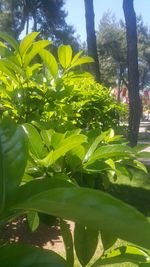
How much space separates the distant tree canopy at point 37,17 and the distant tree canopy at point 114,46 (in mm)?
4685

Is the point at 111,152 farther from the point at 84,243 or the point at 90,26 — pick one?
the point at 90,26

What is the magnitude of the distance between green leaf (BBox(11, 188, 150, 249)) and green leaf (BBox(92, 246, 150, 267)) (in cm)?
36

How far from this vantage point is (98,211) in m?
0.49

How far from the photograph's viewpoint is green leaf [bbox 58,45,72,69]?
4.86 ft

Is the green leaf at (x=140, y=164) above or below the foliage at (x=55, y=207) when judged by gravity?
below

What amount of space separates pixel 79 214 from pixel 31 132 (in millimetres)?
523

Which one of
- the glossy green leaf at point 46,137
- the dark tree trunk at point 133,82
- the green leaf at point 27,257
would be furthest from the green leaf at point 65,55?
the dark tree trunk at point 133,82

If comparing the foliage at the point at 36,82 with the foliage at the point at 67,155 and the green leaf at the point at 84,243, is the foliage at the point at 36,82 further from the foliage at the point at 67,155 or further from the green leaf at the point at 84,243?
the green leaf at the point at 84,243

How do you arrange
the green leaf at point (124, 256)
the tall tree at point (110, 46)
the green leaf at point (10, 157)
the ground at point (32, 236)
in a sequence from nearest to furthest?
the green leaf at point (10, 157)
the green leaf at point (124, 256)
the ground at point (32, 236)
the tall tree at point (110, 46)

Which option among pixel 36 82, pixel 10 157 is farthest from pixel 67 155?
pixel 36 82

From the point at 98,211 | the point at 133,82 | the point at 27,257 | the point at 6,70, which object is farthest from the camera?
the point at 133,82

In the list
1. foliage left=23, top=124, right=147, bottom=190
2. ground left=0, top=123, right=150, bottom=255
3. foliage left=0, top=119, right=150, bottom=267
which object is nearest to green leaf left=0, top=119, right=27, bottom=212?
foliage left=0, top=119, right=150, bottom=267

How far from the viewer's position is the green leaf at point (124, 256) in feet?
2.70

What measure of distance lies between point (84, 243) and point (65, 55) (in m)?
0.93
